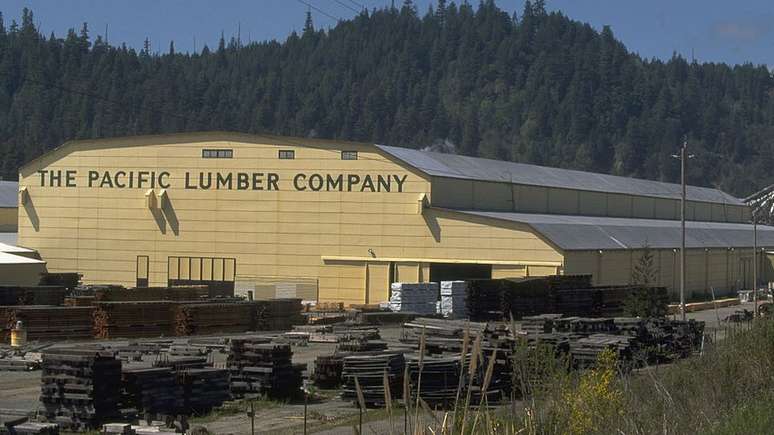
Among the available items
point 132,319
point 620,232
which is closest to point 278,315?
point 132,319

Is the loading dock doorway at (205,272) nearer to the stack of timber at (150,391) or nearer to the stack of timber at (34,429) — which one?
the stack of timber at (150,391)

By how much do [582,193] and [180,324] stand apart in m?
37.2

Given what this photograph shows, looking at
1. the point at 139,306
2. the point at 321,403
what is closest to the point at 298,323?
the point at 139,306

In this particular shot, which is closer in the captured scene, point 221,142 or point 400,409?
point 400,409

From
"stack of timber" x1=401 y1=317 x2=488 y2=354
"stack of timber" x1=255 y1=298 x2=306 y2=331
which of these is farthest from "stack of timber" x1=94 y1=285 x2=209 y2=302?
"stack of timber" x1=401 y1=317 x2=488 y2=354

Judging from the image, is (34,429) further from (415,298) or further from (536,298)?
(415,298)

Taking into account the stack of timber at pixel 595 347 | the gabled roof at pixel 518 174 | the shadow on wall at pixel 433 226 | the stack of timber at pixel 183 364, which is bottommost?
the stack of timber at pixel 183 364

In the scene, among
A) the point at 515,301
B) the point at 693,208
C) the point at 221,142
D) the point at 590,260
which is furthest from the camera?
the point at 693,208

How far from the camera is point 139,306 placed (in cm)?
4247

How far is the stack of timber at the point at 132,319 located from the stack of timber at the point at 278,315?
414 cm

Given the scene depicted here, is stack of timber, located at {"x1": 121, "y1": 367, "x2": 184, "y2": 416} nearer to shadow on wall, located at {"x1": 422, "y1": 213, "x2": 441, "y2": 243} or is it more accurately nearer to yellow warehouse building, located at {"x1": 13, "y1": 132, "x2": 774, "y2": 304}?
yellow warehouse building, located at {"x1": 13, "y1": 132, "x2": 774, "y2": 304}

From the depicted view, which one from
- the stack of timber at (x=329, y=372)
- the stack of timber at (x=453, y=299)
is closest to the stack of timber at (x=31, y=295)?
the stack of timber at (x=453, y=299)

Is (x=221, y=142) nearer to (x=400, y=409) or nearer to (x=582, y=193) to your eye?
(x=582, y=193)

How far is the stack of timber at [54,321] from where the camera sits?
129ft
